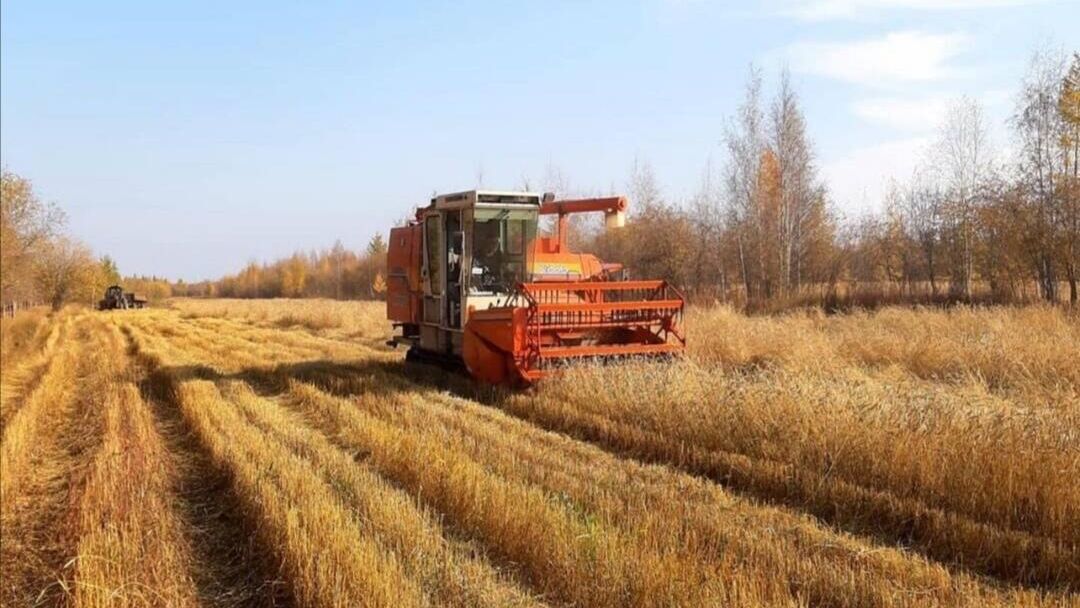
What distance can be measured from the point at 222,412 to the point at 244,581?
5138mm

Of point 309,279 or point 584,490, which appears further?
point 309,279

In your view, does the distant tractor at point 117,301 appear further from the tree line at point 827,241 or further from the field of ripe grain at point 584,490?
the field of ripe grain at point 584,490

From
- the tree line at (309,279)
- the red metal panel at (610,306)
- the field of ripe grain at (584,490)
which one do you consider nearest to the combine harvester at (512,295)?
the red metal panel at (610,306)

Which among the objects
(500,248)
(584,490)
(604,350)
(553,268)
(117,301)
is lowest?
(584,490)

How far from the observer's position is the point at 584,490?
5.91m

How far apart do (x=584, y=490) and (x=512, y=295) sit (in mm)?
5049

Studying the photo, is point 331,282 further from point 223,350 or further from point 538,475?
point 538,475

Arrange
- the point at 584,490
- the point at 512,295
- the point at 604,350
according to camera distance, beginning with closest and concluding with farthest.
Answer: the point at 584,490 < the point at 604,350 < the point at 512,295

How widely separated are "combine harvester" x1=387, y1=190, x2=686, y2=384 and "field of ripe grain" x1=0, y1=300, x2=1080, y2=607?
0.63 meters

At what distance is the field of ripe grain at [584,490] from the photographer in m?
4.30

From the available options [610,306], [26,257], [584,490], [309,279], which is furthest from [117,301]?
[584,490]

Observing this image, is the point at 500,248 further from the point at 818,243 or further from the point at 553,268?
the point at 818,243

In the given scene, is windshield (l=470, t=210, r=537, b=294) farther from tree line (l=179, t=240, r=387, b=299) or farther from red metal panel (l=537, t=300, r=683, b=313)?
tree line (l=179, t=240, r=387, b=299)

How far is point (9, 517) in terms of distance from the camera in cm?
657
